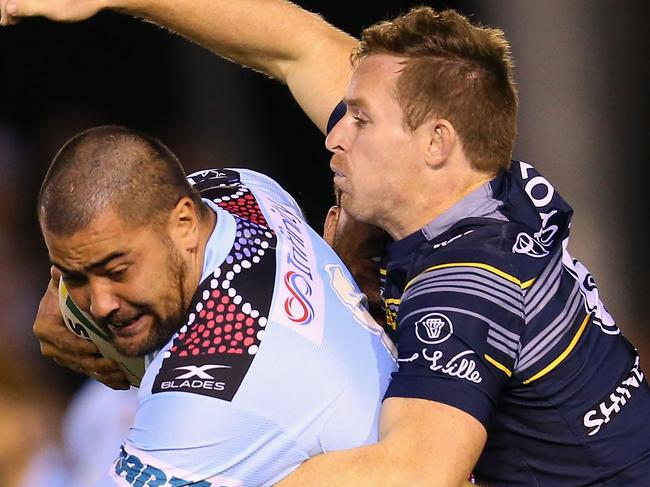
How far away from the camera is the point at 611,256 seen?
3.90 meters

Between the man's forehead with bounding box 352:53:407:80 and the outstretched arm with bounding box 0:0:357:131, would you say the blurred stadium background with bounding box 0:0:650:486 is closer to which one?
the outstretched arm with bounding box 0:0:357:131

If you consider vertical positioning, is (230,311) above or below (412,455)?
above

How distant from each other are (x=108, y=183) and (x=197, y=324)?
0.28 meters

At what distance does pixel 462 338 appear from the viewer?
2023 millimetres

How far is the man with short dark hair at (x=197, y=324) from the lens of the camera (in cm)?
192

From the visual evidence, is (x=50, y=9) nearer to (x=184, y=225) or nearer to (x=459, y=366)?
(x=184, y=225)

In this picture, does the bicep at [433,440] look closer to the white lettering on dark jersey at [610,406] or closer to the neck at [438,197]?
the white lettering on dark jersey at [610,406]

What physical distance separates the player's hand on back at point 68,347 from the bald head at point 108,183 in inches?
22.1

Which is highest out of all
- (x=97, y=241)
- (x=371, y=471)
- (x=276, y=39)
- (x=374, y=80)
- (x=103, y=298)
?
(x=374, y=80)

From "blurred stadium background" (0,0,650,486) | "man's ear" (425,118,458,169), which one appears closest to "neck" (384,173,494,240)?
"man's ear" (425,118,458,169)

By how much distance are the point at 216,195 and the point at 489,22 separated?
183cm

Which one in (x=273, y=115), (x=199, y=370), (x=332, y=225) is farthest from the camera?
(x=273, y=115)

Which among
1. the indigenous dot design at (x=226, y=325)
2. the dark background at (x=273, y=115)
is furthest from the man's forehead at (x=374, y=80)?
the dark background at (x=273, y=115)

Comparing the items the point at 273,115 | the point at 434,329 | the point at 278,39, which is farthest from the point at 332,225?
the point at 273,115
